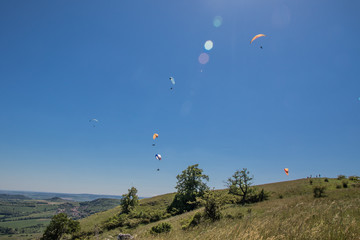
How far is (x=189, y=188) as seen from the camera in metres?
50.3

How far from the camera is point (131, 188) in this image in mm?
55312

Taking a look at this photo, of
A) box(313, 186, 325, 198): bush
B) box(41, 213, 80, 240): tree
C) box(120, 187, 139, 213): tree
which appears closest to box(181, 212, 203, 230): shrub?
box(313, 186, 325, 198): bush

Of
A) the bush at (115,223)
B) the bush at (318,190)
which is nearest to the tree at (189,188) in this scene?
the bush at (115,223)

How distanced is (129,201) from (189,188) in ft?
63.7

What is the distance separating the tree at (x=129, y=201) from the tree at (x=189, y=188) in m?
13.2

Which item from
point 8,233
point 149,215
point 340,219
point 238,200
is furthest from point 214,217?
point 8,233

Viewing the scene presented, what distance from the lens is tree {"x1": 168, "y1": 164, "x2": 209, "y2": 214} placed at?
4662cm

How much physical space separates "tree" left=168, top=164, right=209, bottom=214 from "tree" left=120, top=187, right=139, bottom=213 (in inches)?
520

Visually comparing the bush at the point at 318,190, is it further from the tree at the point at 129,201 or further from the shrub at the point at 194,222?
the tree at the point at 129,201

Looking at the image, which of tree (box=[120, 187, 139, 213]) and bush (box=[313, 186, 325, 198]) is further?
tree (box=[120, 187, 139, 213])

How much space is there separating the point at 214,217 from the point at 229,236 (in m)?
13.8

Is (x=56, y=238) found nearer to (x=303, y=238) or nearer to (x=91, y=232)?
(x=91, y=232)

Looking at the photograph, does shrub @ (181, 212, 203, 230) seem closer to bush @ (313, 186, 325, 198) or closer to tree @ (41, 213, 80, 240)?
bush @ (313, 186, 325, 198)

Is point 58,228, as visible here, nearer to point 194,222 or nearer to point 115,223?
point 115,223
